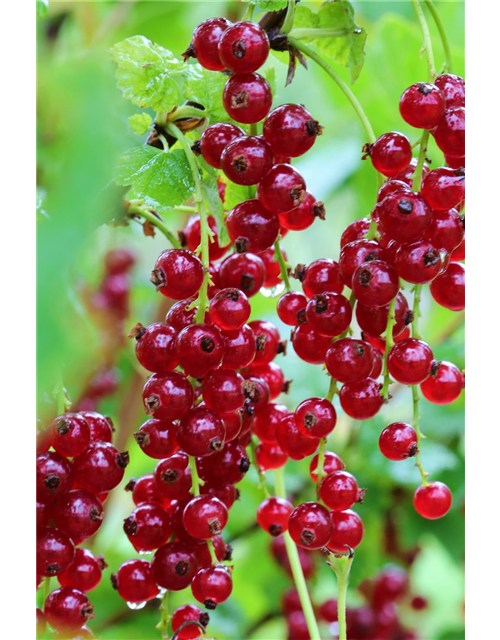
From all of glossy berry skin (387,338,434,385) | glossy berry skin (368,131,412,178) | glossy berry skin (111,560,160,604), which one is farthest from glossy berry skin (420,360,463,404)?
glossy berry skin (111,560,160,604)

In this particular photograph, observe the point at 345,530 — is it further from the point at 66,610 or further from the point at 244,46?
the point at 244,46

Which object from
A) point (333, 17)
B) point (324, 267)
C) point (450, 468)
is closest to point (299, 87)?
point (450, 468)

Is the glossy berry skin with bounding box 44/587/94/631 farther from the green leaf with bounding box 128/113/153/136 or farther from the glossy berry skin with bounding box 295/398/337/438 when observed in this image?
the green leaf with bounding box 128/113/153/136

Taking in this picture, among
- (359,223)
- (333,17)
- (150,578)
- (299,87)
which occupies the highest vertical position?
(299,87)

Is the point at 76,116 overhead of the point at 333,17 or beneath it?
beneath

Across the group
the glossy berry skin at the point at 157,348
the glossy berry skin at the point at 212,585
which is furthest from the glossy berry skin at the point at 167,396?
the glossy berry skin at the point at 212,585

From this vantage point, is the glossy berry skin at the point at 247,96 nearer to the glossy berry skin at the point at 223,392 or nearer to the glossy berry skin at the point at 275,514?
the glossy berry skin at the point at 223,392

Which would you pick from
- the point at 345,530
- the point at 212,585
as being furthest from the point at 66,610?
the point at 345,530
